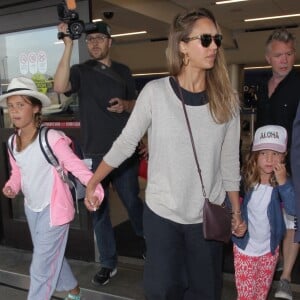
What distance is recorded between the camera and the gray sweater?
200 centimetres

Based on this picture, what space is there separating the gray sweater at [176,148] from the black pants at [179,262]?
6 cm

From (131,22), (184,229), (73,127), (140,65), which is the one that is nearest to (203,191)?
(184,229)

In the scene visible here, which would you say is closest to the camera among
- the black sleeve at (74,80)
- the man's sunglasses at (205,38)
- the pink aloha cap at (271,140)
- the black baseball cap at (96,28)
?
the man's sunglasses at (205,38)

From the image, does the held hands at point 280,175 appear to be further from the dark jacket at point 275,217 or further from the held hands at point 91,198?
the held hands at point 91,198

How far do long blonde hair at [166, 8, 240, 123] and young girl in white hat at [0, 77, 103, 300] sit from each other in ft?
3.04

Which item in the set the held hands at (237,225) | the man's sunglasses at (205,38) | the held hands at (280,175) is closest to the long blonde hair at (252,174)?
the held hands at (280,175)

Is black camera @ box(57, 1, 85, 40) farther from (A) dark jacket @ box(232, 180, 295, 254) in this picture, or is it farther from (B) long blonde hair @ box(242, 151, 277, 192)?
→ (A) dark jacket @ box(232, 180, 295, 254)

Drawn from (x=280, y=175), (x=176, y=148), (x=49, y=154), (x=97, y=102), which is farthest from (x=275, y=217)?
(x=97, y=102)

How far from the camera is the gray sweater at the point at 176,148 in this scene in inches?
78.5

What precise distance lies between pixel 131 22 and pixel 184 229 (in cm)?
828

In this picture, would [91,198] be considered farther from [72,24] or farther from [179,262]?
[72,24]

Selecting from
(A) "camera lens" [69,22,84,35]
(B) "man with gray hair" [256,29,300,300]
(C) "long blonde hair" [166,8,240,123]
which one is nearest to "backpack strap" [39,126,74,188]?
(A) "camera lens" [69,22,84,35]

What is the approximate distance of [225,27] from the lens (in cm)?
1157

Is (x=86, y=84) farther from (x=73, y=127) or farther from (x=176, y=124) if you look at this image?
(x=176, y=124)
